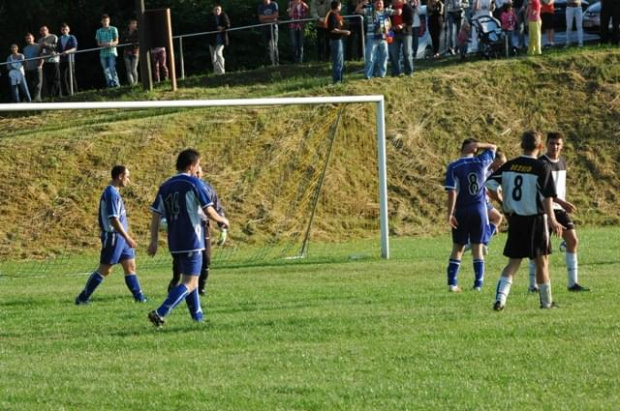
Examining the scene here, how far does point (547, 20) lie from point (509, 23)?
5.84ft

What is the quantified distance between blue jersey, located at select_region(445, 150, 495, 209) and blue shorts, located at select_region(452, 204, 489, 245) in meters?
0.09

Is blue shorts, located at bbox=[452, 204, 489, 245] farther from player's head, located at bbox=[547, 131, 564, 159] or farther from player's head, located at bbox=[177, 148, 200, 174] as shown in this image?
player's head, located at bbox=[177, 148, 200, 174]

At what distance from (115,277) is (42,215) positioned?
541 cm

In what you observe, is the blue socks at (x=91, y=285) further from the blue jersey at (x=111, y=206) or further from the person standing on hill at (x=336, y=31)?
the person standing on hill at (x=336, y=31)

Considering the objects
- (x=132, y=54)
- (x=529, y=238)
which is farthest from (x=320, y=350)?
(x=132, y=54)

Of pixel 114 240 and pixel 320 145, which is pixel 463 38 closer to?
pixel 320 145

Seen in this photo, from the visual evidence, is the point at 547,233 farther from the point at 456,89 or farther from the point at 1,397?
the point at 456,89

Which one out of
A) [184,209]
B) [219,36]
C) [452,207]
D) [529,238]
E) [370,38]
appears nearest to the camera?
[184,209]

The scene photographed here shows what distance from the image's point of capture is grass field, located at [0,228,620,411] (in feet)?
30.8

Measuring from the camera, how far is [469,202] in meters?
15.7

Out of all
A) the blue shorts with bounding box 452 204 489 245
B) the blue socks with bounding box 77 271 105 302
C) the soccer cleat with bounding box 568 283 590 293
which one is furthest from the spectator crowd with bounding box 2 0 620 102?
the soccer cleat with bounding box 568 283 590 293

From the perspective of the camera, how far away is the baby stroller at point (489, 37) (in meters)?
31.1

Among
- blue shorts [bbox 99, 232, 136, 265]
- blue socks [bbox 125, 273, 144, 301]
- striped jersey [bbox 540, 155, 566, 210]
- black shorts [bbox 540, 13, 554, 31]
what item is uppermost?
striped jersey [bbox 540, 155, 566, 210]

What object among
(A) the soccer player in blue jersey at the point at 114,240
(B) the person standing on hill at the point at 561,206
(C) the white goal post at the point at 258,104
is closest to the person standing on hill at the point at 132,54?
(C) the white goal post at the point at 258,104
